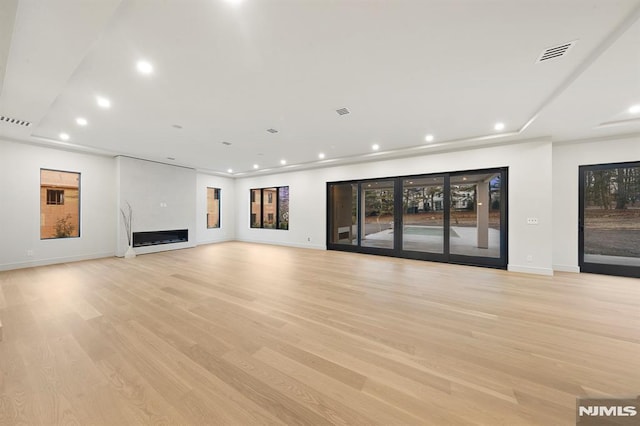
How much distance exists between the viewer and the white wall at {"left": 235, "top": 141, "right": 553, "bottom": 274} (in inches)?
188

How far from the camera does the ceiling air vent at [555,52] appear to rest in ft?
7.22

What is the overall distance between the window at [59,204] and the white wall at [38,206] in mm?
116

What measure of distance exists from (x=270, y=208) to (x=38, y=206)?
245 inches

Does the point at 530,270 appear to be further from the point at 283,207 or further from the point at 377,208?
the point at 283,207

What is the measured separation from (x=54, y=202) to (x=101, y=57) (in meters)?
5.61

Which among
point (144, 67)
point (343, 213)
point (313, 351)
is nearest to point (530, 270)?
point (343, 213)

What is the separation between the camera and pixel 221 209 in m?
9.91

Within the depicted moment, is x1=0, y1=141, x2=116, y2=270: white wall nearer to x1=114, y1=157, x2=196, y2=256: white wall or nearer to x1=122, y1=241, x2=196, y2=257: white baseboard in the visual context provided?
x1=114, y1=157, x2=196, y2=256: white wall

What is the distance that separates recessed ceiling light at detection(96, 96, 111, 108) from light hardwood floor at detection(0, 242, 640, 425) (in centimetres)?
296

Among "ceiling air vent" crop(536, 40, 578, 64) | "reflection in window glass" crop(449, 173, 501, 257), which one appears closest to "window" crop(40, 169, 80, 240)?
"ceiling air vent" crop(536, 40, 578, 64)

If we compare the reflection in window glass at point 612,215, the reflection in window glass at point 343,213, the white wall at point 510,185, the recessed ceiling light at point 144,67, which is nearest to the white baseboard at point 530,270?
the white wall at point 510,185

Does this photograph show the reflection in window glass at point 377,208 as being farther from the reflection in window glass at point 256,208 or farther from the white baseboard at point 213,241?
the white baseboard at point 213,241

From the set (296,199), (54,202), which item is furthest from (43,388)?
(296,199)

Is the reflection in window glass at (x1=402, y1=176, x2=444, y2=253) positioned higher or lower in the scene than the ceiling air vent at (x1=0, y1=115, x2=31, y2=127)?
lower
